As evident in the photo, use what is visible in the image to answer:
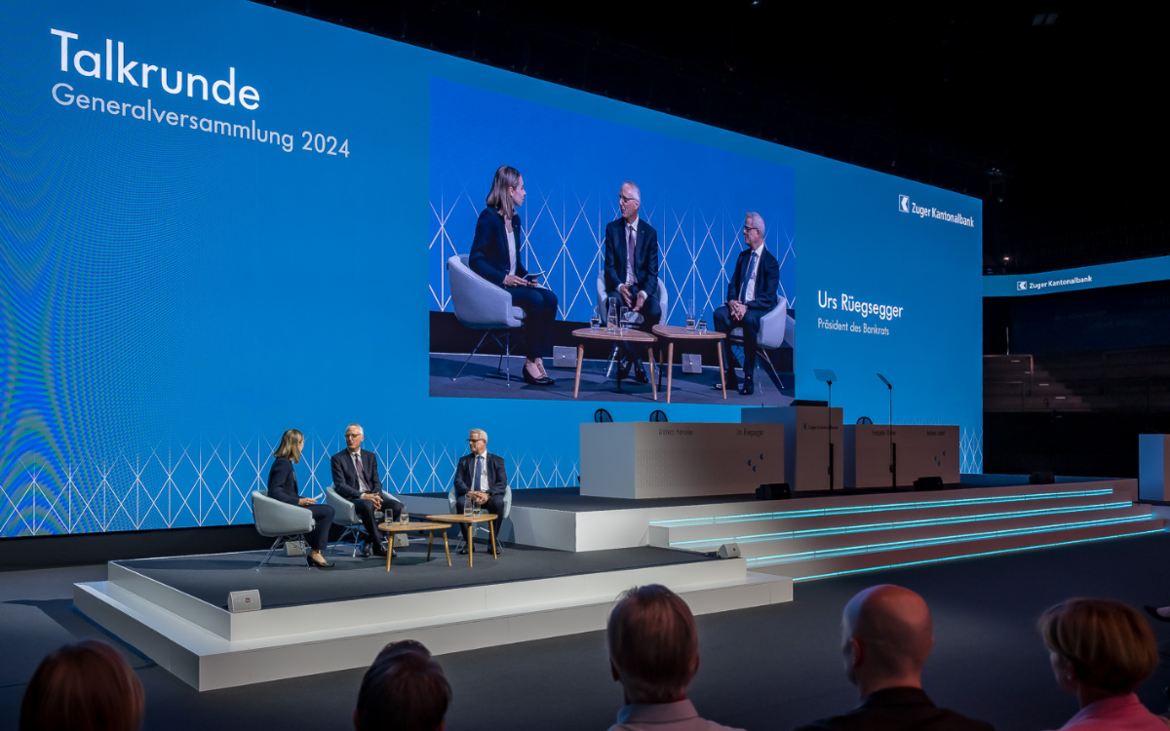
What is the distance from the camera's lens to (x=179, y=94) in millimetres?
7242

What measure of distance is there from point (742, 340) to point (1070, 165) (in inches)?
290

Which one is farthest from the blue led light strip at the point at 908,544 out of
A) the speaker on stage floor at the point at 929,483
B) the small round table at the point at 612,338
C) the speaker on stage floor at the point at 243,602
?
the speaker on stage floor at the point at 243,602

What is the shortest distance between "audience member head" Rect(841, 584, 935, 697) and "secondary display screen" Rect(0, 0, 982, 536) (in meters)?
6.62

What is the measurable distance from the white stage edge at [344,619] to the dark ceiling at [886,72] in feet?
17.7

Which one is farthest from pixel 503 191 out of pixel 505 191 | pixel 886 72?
pixel 886 72

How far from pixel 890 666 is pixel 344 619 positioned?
3422mm

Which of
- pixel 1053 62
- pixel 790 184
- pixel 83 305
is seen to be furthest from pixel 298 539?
pixel 1053 62

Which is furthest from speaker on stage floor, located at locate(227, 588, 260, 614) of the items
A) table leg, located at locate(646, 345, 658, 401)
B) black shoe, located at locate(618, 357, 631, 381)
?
table leg, located at locate(646, 345, 658, 401)

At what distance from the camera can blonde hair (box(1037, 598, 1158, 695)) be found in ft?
5.39

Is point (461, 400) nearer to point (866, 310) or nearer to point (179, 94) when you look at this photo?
point (179, 94)

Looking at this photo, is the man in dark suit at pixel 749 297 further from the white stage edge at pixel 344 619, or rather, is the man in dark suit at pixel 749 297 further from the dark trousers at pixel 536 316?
the white stage edge at pixel 344 619

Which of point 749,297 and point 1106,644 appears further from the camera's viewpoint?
point 749,297

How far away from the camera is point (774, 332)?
11.3 m

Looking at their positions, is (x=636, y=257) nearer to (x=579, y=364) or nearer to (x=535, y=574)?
(x=579, y=364)
